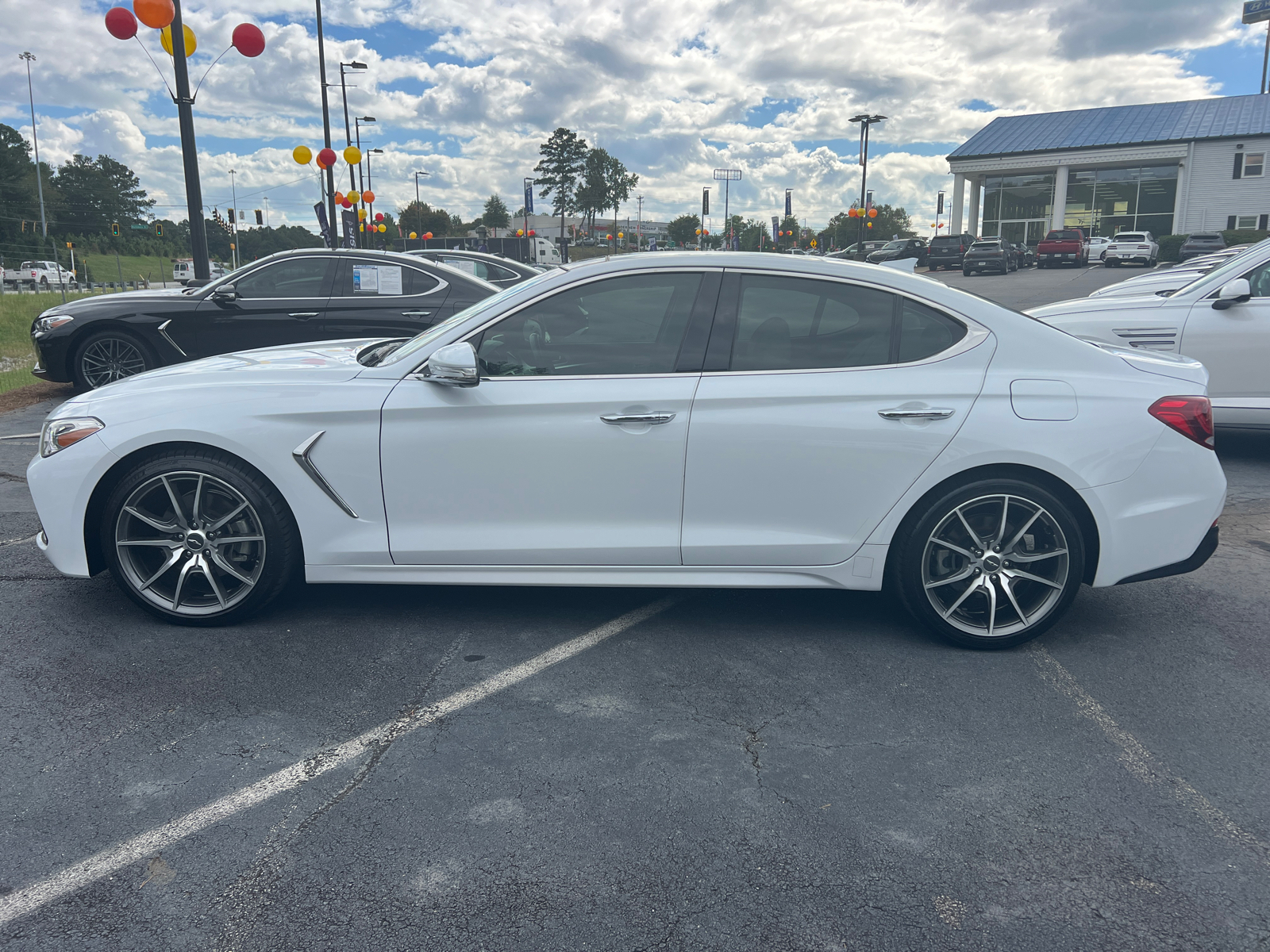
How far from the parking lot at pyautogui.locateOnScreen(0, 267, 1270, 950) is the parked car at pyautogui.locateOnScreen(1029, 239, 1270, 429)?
10.8 ft

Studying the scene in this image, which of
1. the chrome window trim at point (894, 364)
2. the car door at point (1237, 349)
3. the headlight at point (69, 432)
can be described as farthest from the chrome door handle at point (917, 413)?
the car door at point (1237, 349)

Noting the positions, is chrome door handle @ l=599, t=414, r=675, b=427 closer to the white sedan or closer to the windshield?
the white sedan

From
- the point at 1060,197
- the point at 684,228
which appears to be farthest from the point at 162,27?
the point at 684,228

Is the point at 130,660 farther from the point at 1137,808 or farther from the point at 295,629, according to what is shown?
the point at 1137,808

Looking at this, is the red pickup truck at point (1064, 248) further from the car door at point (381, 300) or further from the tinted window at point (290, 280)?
the tinted window at point (290, 280)

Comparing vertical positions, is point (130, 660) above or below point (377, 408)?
below

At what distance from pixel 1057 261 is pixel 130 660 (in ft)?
161

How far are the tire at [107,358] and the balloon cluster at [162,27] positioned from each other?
4.36 metres

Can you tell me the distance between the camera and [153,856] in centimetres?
256

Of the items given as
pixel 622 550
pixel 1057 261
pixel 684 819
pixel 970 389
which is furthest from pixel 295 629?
pixel 1057 261

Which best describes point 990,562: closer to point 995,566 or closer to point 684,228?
point 995,566

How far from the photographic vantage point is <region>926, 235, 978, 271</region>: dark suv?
44219 mm

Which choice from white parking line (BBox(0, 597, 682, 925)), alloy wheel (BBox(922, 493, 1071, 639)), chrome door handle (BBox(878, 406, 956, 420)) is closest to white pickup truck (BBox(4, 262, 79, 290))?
white parking line (BBox(0, 597, 682, 925))

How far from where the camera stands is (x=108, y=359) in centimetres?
971
